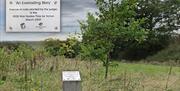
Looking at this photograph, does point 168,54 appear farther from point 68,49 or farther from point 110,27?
point 110,27

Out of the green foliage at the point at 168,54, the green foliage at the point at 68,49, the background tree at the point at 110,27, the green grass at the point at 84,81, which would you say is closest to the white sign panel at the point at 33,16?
the green foliage at the point at 168,54

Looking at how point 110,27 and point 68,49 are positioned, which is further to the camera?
point 68,49

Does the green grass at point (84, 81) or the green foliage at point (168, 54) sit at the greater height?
the green grass at point (84, 81)

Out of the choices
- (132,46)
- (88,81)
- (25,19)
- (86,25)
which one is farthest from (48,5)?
(88,81)

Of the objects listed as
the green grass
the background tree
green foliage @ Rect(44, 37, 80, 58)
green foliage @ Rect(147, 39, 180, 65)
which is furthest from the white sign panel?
the green grass

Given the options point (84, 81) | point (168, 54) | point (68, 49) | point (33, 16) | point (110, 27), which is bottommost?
point (168, 54)

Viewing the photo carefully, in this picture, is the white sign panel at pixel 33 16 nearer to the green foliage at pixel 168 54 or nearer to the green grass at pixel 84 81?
the green foliage at pixel 168 54

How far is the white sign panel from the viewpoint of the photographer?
27812mm

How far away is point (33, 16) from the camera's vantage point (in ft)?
92.9

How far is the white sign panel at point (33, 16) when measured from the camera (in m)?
27.8

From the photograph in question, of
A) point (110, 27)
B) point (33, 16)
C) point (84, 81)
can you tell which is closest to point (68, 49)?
point (110, 27)

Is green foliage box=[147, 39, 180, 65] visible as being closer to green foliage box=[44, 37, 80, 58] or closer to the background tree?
green foliage box=[44, 37, 80, 58]

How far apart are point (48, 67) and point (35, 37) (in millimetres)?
15257

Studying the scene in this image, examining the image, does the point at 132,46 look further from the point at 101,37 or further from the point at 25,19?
the point at 101,37
